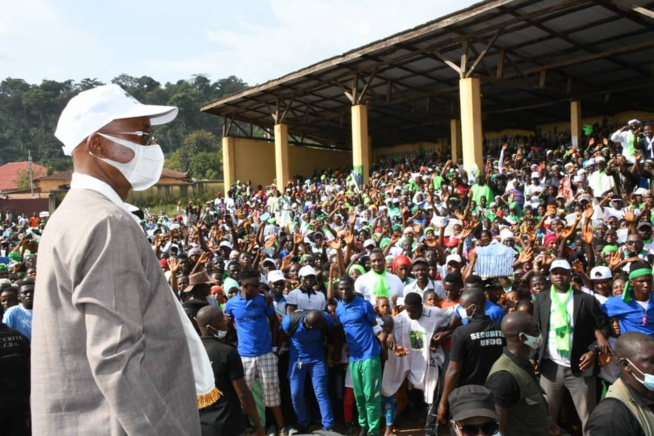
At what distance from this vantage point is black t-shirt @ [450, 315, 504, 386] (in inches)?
174

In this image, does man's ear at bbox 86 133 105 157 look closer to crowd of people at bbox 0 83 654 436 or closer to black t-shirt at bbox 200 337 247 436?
crowd of people at bbox 0 83 654 436

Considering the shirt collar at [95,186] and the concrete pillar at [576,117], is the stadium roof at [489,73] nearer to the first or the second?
the concrete pillar at [576,117]

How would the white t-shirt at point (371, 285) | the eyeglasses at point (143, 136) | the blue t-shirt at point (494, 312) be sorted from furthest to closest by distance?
the white t-shirt at point (371, 285), the blue t-shirt at point (494, 312), the eyeglasses at point (143, 136)

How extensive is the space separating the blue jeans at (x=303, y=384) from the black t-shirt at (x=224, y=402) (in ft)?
7.03

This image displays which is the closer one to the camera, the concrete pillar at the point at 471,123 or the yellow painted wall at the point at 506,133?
the concrete pillar at the point at 471,123

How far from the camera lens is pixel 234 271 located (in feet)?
24.3

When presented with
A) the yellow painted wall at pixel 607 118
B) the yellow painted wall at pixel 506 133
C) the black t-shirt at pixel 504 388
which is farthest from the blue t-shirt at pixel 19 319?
the yellow painted wall at pixel 506 133

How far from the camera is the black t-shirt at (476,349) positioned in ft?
14.5

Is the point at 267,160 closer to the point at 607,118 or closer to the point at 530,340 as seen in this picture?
the point at 607,118

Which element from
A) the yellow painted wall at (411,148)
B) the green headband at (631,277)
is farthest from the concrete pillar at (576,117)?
the green headband at (631,277)

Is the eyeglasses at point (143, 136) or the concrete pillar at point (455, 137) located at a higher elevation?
the concrete pillar at point (455, 137)

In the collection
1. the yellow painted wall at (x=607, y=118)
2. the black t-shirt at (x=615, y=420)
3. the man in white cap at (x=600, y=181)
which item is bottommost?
the black t-shirt at (x=615, y=420)

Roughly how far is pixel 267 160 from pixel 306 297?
2103 cm

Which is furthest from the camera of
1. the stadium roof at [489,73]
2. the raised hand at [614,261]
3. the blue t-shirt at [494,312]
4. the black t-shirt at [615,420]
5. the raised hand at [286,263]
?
the stadium roof at [489,73]
